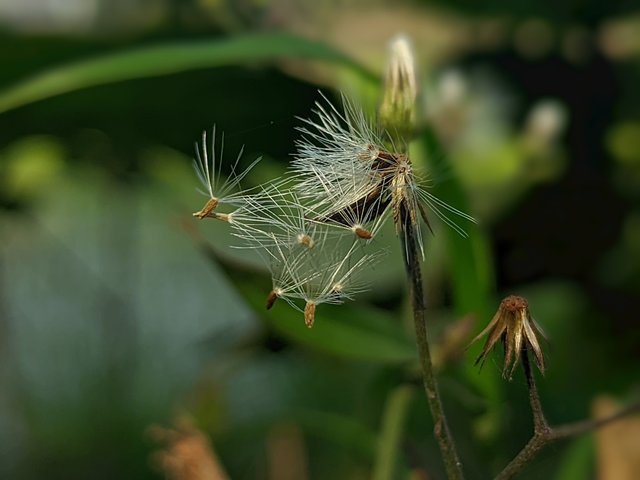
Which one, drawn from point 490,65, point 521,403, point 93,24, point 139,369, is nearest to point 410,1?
point 490,65

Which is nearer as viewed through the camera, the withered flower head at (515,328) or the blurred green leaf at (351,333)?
the withered flower head at (515,328)

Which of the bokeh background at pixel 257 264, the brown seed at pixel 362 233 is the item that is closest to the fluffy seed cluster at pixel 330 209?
the brown seed at pixel 362 233

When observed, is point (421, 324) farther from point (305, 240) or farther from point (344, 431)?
point (344, 431)

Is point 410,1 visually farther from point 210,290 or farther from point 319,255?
point 319,255

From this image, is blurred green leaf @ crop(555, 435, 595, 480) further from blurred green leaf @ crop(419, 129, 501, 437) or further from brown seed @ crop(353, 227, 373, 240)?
brown seed @ crop(353, 227, 373, 240)

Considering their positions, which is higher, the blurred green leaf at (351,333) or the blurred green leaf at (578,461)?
the blurred green leaf at (351,333)

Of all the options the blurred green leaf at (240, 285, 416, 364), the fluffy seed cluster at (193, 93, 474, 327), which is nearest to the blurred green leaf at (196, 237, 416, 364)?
the blurred green leaf at (240, 285, 416, 364)

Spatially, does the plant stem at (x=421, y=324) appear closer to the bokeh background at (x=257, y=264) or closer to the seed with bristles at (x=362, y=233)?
the seed with bristles at (x=362, y=233)
